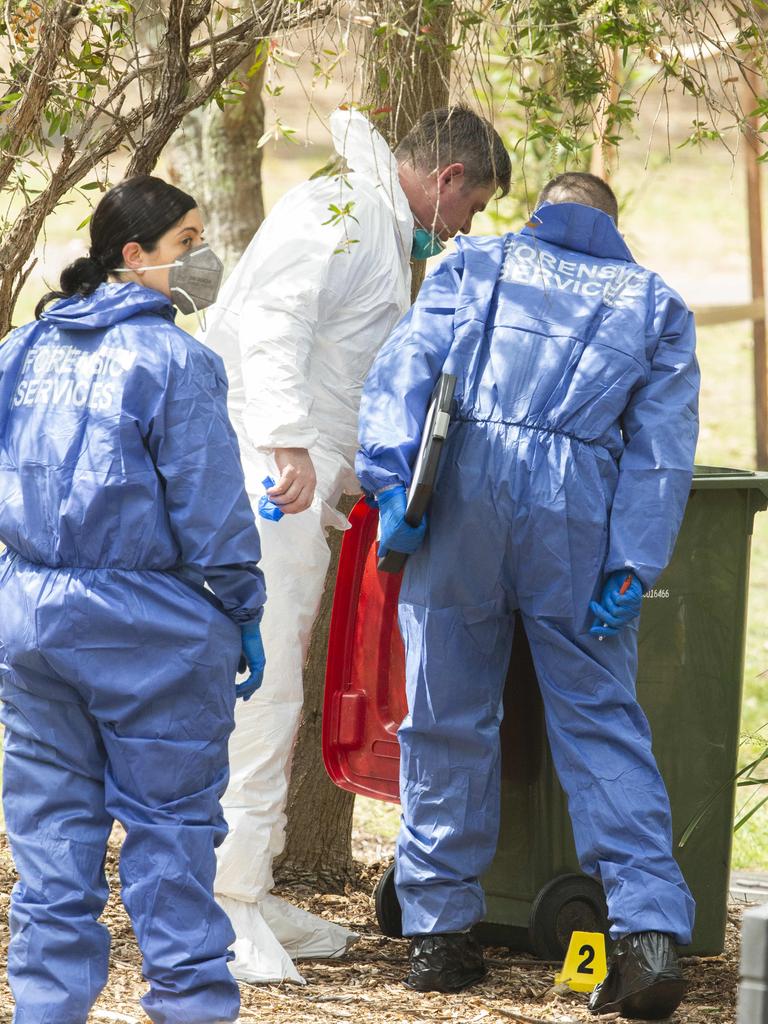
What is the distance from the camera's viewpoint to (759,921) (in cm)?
158

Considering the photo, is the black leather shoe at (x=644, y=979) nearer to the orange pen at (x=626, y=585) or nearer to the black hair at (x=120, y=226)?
the orange pen at (x=626, y=585)

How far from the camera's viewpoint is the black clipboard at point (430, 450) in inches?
123

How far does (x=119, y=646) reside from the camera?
2.71 metres

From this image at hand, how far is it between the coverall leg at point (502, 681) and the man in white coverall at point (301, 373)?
0.31m

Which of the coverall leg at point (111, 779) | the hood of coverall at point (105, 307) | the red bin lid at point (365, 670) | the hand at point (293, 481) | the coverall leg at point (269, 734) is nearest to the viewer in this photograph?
the coverall leg at point (111, 779)

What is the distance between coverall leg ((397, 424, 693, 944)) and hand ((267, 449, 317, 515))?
30 centimetres

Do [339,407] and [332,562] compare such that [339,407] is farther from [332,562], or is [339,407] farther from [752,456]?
[752,456]

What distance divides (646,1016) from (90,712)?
1.40 meters

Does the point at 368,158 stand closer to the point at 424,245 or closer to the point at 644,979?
the point at 424,245

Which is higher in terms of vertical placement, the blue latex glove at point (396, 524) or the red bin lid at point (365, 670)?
the blue latex glove at point (396, 524)

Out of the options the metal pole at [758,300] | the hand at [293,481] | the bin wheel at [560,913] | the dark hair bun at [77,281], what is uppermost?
the metal pole at [758,300]

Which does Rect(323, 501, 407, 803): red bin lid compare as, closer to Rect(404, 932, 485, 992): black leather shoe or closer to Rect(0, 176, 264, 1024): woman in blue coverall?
Rect(404, 932, 485, 992): black leather shoe

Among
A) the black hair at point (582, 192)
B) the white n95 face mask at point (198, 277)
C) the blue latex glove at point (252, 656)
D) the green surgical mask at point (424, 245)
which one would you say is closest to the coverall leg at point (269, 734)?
the blue latex glove at point (252, 656)

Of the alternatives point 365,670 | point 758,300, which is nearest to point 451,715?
point 365,670
